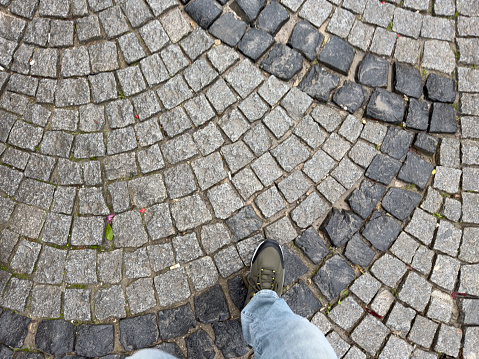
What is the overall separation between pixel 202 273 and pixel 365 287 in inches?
57.0

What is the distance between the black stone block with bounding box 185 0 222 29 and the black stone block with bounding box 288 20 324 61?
0.75 meters

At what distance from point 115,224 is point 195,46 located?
68.2 inches

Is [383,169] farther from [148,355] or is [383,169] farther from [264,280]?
[148,355]

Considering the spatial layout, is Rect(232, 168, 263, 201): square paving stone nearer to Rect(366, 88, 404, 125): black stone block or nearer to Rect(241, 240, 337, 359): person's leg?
Rect(241, 240, 337, 359): person's leg

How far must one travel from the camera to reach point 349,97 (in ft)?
10.4

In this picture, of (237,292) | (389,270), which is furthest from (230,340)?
(389,270)

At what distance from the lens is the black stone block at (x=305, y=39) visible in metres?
3.16

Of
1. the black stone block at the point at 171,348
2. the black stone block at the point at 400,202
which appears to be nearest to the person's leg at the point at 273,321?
the black stone block at the point at 171,348

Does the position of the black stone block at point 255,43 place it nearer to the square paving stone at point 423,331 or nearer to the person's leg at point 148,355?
the person's leg at point 148,355

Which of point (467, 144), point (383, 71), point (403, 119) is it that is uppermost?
point (383, 71)

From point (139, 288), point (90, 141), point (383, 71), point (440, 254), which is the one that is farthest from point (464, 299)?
point (90, 141)

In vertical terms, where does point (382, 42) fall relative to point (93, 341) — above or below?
above

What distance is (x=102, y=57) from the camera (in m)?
3.04

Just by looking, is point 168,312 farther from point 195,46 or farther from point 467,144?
point 467,144
